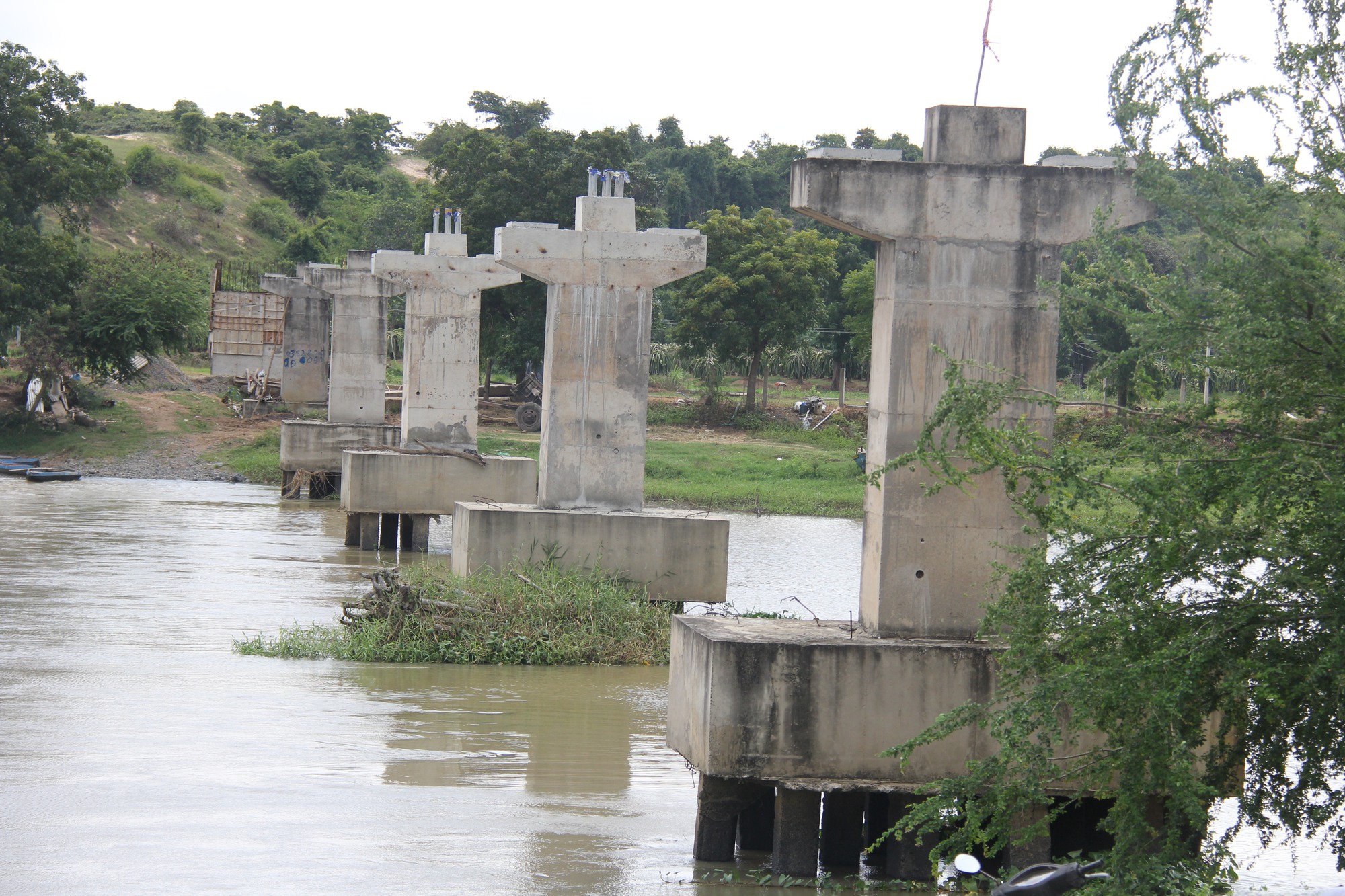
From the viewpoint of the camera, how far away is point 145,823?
9.20 metres

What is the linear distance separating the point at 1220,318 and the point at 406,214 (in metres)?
60.9

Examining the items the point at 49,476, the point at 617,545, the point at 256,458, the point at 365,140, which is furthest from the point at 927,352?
the point at 365,140

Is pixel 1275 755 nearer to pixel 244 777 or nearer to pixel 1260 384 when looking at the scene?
pixel 1260 384

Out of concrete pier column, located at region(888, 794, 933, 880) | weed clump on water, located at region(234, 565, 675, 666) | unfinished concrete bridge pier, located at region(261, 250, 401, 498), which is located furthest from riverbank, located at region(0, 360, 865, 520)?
concrete pier column, located at region(888, 794, 933, 880)

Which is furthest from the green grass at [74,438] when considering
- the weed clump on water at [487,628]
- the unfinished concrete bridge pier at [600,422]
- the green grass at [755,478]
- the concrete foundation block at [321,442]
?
the weed clump on water at [487,628]

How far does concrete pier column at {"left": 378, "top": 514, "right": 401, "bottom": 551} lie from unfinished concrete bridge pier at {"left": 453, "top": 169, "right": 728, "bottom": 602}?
9.28m

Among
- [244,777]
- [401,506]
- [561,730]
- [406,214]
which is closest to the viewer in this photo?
[244,777]

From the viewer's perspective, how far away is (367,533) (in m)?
26.5

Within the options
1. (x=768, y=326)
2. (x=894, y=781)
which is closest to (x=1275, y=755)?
(x=894, y=781)

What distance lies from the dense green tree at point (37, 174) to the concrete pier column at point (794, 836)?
35.5 metres

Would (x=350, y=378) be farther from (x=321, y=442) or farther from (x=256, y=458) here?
(x=256, y=458)

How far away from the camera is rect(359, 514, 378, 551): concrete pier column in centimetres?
2644

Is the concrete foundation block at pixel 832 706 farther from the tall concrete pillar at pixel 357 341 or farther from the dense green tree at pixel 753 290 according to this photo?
the dense green tree at pixel 753 290

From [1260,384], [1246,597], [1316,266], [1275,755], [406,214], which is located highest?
[406,214]
